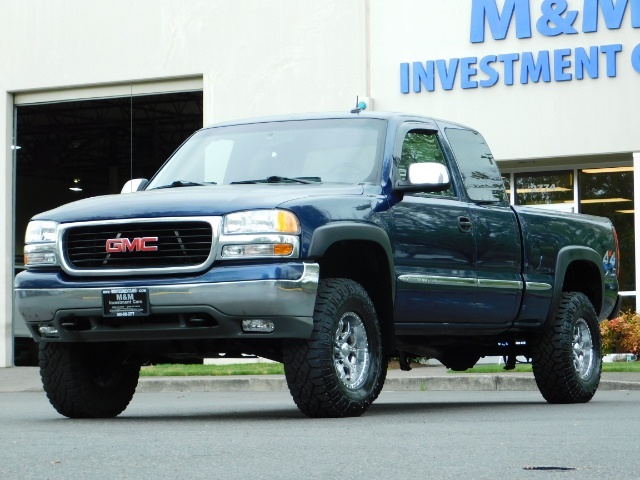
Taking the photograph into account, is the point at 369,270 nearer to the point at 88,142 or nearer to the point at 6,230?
the point at 6,230

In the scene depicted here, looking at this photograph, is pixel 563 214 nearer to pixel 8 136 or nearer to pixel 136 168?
pixel 8 136

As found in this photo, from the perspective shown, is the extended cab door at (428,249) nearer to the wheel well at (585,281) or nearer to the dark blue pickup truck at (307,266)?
the dark blue pickup truck at (307,266)

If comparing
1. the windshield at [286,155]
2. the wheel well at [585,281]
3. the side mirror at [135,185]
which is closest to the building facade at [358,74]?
the wheel well at [585,281]

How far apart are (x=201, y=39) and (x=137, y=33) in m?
1.22

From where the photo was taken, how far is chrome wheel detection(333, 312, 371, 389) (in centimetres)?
895

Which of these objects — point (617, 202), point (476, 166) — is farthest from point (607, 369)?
point (476, 166)

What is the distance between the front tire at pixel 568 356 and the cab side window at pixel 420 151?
171 centimetres

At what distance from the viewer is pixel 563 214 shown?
38.7 ft

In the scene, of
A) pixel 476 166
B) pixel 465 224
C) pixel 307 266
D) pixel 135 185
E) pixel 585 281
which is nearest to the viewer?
pixel 307 266

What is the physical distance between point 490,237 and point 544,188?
12.7m

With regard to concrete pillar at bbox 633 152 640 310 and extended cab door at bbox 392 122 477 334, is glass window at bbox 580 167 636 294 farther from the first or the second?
extended cab door at bbox 392 122 477 334

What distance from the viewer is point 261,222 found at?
8586 millimetres

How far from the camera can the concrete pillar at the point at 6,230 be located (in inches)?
1000

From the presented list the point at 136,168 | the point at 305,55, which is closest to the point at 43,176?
the point at 136,168
